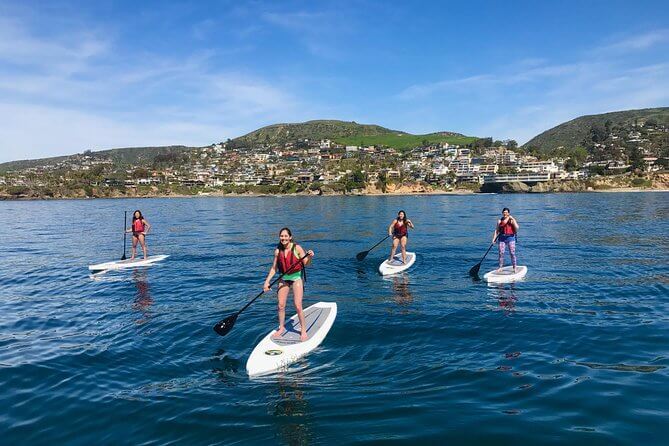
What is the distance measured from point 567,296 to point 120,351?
13.9m

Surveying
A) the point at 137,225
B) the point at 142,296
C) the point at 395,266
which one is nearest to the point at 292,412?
the point at 142,296

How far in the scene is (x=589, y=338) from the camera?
36.8 ft

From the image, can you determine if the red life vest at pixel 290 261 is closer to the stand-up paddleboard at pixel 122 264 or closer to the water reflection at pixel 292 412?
the water reflection at pixel 292 412

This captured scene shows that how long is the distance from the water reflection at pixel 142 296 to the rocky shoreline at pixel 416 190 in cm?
14922

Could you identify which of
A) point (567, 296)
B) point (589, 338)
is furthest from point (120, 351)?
point (567, 296)

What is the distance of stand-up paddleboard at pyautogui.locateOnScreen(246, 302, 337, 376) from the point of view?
9.64 meters

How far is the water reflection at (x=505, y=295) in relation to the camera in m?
14.2

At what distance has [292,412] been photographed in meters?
7.81

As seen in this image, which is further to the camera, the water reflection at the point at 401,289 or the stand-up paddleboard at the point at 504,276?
the stand-up paddleboard at the point at 504,276

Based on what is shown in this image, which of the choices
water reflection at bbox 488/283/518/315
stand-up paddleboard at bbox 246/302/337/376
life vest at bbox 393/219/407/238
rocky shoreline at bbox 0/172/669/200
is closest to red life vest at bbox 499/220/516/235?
water reflection at bbox 488/283/518/315

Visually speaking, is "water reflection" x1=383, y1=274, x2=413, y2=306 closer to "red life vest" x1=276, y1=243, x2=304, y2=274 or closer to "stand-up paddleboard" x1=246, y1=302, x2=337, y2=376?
"stand-up paddleboard" x1=246, y1=302, x2=337, y2=376

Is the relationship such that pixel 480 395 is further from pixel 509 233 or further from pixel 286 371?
pixel 509 233

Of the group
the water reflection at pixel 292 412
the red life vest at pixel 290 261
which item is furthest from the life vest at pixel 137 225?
the water reflection at pixel 292 412

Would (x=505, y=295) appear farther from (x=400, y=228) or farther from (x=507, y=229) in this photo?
(x=400, y=228)
